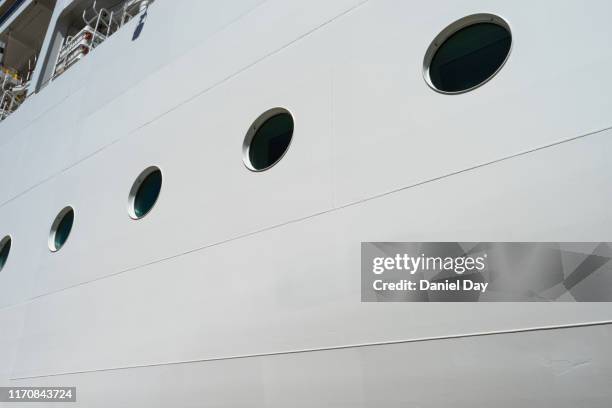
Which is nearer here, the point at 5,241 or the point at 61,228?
the point at 61,228

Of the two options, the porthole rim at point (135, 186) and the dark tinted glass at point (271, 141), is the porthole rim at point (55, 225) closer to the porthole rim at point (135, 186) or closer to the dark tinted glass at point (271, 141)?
the porthole rim at point (135, 186)

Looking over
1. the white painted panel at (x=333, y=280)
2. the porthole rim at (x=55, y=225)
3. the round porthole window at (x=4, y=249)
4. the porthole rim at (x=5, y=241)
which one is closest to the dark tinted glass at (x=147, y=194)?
the white painted panel at (x=333, y=280)

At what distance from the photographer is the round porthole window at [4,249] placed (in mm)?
7262

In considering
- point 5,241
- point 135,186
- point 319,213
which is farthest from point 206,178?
point 5,241

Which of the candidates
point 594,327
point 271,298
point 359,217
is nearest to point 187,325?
point 271,298

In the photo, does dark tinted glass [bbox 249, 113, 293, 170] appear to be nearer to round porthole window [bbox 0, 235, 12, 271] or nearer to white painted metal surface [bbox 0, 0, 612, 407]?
white painted metal surface [bbox 0, 0, 612, 407]

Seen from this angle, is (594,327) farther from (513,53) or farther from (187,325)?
(187,325)

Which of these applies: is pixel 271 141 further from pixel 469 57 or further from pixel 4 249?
pixel 4 249

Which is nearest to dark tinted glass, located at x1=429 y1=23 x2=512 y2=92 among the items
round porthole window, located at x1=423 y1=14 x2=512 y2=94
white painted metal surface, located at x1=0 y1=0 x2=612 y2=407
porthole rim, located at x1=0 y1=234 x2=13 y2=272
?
round porthole window, located at x1=423 y1=14 x2=512 y2=94

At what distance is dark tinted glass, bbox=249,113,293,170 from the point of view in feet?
14.3

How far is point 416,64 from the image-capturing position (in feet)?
12.3

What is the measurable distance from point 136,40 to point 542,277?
5.48 meters

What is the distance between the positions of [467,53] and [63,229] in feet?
15.4

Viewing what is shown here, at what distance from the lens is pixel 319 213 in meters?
3.85
